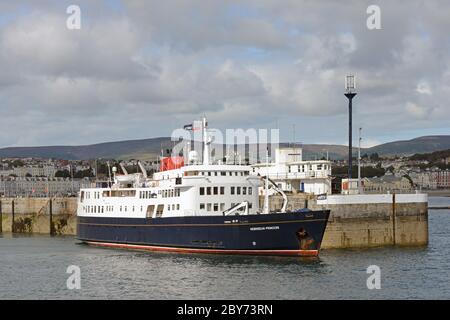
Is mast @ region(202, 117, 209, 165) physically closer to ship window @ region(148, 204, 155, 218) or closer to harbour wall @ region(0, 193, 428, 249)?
ship window @ region(148, 204, 155, 218)

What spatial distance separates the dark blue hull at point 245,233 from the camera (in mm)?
47438

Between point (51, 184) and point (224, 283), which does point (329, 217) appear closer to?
point (224, 283)

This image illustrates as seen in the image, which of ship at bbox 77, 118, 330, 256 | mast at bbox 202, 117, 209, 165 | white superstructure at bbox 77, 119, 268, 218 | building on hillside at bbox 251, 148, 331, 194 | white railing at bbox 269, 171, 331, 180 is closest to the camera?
ship at bbox 77, 118, 330, 256

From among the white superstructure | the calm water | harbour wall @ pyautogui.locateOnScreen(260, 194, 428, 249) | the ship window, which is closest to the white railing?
harbour wall @ pyautogui.locateOnScreen(260, 194, 428, 249)

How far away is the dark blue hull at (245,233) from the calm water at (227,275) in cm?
85

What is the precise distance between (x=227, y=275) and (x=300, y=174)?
25196 millimetres

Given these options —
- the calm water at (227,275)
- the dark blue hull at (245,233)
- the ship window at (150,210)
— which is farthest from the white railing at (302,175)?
the dark blue hull at (245,233)

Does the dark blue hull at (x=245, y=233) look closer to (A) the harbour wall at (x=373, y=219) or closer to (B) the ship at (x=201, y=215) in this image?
(B) the ship at (x=201, y=215)

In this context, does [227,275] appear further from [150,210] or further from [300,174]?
[300,174]

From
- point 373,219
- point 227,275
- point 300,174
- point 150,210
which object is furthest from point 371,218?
point 150,210

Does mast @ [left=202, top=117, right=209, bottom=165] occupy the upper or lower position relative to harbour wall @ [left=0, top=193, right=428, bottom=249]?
upper

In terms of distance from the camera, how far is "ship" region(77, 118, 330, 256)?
157ft

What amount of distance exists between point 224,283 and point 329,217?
14.5 metres
